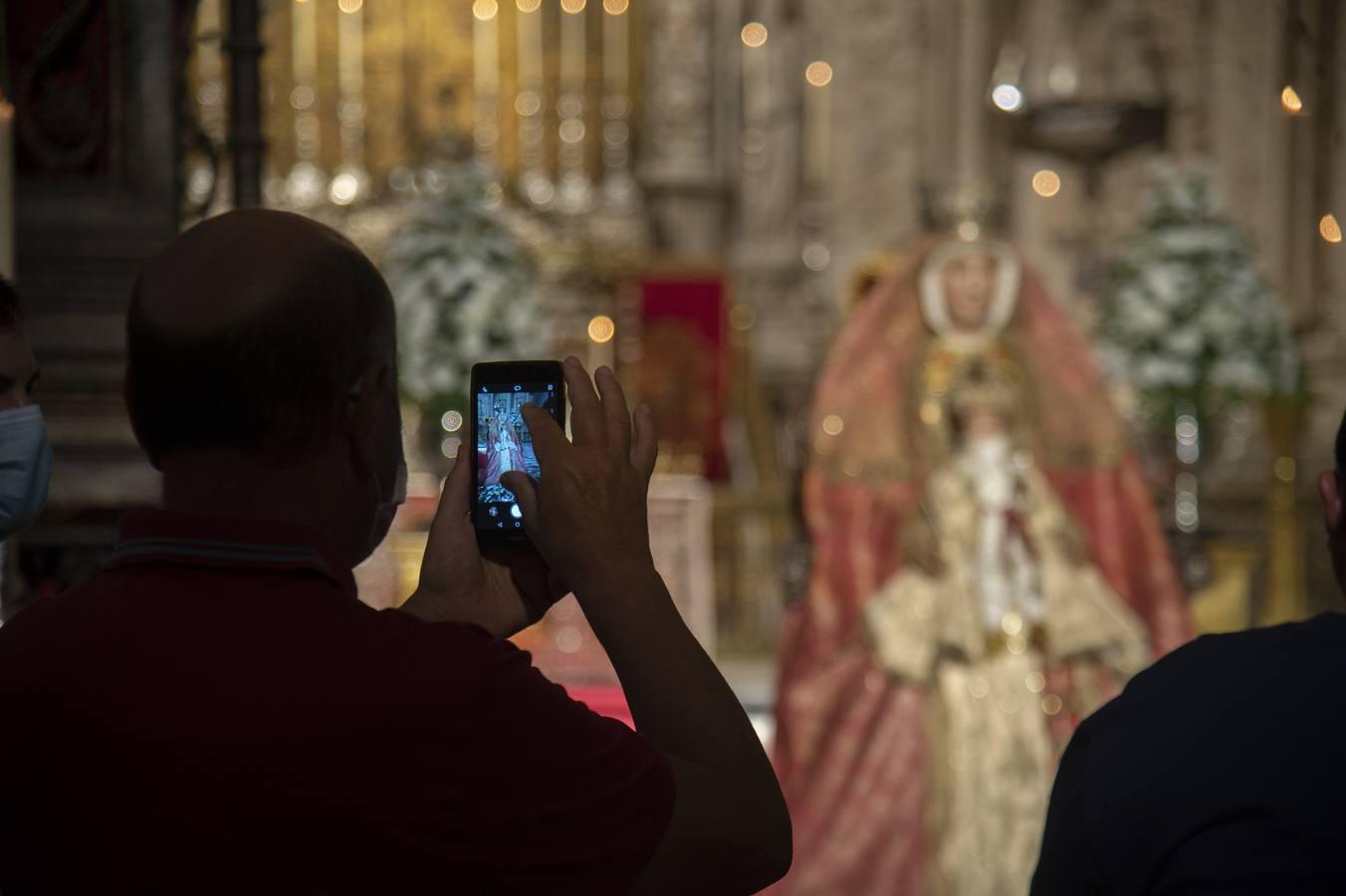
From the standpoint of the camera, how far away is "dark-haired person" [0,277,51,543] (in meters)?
1.51

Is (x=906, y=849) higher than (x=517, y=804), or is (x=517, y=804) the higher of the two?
(x=517, y=804)

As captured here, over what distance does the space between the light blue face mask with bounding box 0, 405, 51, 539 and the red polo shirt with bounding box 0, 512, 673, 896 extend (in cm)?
54

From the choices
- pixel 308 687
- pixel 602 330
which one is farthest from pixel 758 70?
pixel 308 687

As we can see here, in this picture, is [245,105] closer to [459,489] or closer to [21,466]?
[21,466]

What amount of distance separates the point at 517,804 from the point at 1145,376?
6447 mm

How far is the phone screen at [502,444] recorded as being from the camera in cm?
120

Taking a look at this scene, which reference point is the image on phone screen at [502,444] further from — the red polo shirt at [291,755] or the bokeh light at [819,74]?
the bokeh light at [819,74]

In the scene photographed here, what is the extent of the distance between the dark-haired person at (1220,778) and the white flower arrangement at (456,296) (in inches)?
212

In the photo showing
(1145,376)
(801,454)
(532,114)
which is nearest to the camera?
(801,454)

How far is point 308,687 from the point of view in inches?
38.0

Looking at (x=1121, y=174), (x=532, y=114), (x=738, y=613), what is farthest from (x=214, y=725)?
(x=532, y=114)

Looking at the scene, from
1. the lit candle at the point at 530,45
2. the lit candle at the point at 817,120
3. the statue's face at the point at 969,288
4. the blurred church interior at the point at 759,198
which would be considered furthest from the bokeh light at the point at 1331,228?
the lit candle at the point at 530,45

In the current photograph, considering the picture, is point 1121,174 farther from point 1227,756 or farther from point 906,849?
point 1227,756

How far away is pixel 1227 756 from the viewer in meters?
1.23
